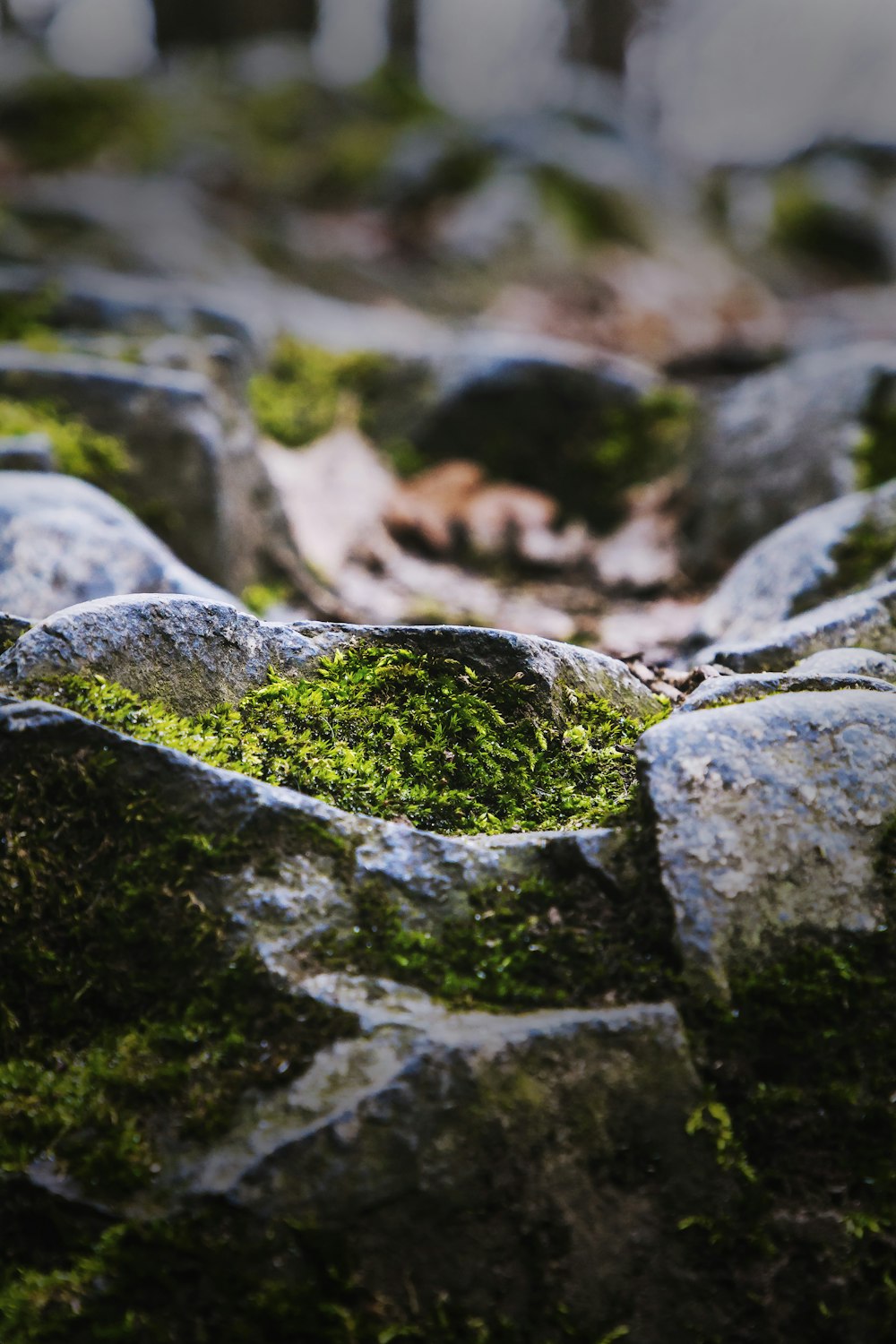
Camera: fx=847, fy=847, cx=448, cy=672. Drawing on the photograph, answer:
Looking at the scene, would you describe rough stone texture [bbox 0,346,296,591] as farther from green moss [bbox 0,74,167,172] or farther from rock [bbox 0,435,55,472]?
green moss [bbox 0,74,167,172]

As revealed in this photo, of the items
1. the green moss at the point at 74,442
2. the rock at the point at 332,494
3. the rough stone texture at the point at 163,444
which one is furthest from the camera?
the rock at the point at 332,494

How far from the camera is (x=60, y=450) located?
4.62 m

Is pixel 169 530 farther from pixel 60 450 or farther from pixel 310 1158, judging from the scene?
pixel 310 1158

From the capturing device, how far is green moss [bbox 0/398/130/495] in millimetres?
4652

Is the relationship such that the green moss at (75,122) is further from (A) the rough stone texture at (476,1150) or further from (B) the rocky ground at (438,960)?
(A) the rough stone texture at (476,1150)

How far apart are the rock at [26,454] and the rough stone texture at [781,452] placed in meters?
3.85

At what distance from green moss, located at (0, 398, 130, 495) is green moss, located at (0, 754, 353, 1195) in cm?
309

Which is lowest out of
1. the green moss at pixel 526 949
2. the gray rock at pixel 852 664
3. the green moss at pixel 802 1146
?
the green moss at pixel 802 1146

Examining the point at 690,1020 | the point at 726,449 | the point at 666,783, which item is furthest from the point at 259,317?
the point at 690,1020

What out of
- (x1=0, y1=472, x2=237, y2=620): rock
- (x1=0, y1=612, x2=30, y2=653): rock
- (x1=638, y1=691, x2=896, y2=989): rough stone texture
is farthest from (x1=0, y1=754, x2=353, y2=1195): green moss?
(x1=0, y1=472, x2=237, y2=620): rock

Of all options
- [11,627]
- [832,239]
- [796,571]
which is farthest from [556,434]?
[832,239]

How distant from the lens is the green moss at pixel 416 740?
7.82 feet

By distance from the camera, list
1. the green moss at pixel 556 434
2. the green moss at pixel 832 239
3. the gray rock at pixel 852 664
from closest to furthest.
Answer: the gray rock at pixel 852 664 < the green moss at pixel 556 434 < the green moss at pixel 832 239

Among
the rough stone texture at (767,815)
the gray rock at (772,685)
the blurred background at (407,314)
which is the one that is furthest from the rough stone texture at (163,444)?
the rough stone texture at (767,815)
